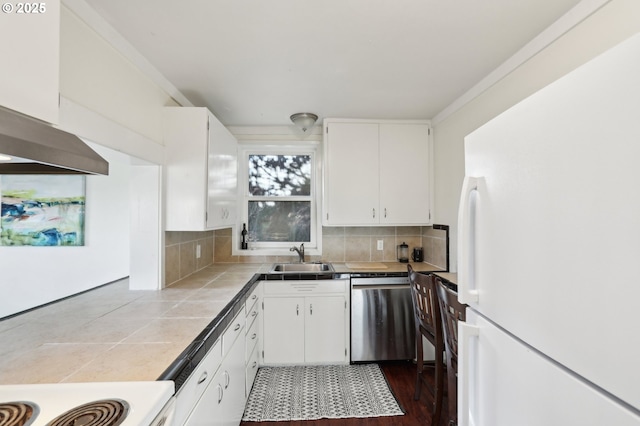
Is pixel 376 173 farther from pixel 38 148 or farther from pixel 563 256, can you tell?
pixel 38 148

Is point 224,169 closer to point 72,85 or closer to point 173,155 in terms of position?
point 173,155

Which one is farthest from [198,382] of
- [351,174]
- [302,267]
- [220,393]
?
[351,174]

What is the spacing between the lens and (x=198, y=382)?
1.15m

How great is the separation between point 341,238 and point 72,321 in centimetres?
230

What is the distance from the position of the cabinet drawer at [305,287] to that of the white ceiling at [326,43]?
1.59 m

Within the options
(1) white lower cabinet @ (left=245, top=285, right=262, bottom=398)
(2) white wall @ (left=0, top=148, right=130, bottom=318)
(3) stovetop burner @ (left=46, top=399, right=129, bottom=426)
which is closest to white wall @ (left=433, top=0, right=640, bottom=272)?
(1) white lower cabinet @ (left=245, top=285, right=262, bottom=398)

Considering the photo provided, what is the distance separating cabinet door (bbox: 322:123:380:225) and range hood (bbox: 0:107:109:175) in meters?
2.06

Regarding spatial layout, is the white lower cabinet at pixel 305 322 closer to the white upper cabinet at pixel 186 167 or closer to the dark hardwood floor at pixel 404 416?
the dark hardwood floor at pixel 404 416

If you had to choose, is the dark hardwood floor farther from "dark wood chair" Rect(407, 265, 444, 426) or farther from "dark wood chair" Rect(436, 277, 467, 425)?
"dark wood chair" Rect(436, 277, 467, 425)

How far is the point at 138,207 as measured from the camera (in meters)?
2.01

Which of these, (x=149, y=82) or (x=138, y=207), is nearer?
(x=149, y=82)

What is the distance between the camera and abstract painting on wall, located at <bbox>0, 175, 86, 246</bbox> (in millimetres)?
2473

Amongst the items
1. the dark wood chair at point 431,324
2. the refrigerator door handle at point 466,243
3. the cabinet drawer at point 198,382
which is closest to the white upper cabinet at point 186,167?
the cabinet drawer at point 198,382

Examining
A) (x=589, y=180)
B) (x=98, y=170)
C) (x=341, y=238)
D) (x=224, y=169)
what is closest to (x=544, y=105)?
(x=589, y=180)
